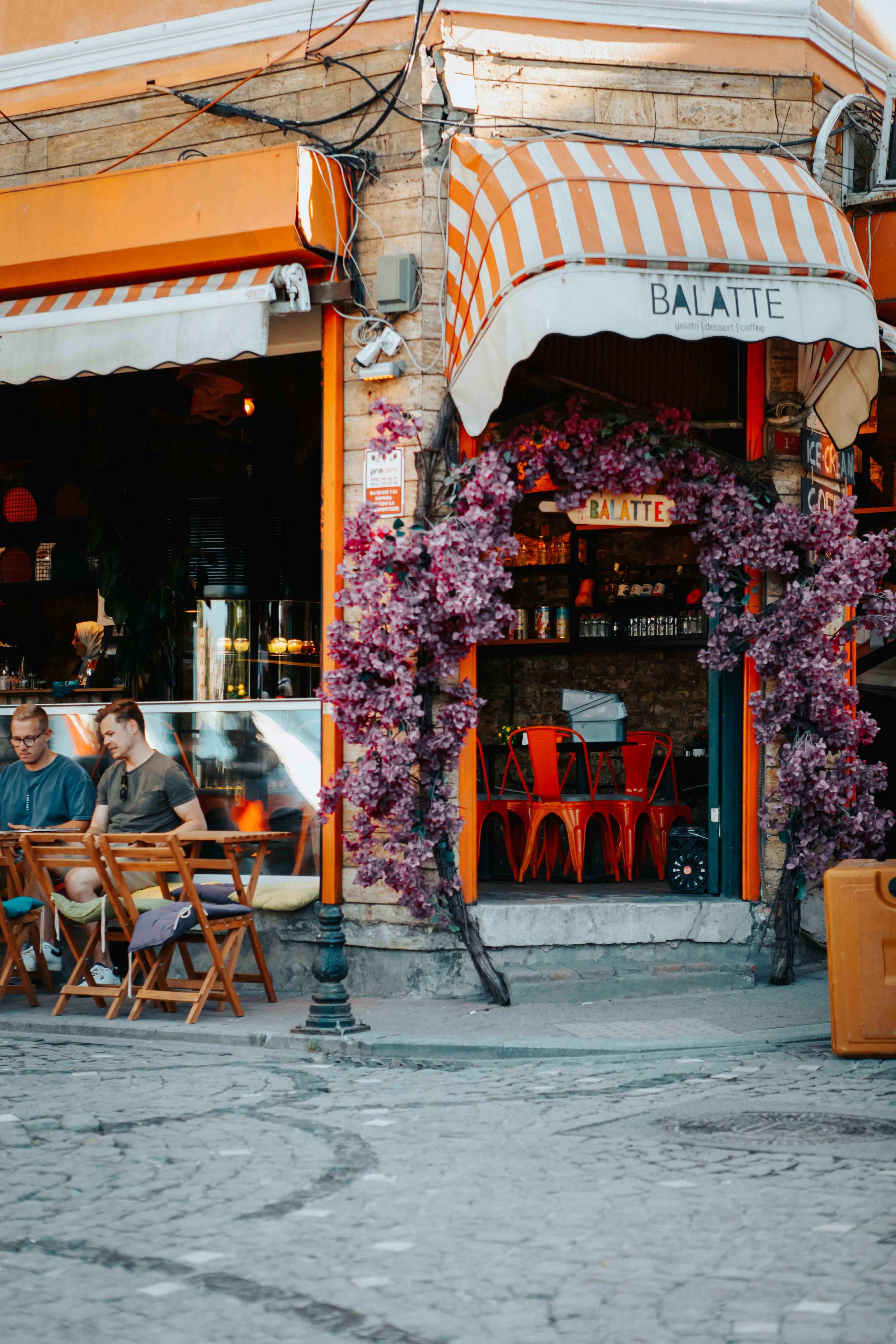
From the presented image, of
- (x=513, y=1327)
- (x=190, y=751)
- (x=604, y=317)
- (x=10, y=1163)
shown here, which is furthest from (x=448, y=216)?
(x=513, y=1327)

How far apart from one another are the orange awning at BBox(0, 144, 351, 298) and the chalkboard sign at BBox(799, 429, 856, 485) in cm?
315

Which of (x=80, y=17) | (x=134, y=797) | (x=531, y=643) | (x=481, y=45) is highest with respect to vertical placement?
(x=80, y=17)

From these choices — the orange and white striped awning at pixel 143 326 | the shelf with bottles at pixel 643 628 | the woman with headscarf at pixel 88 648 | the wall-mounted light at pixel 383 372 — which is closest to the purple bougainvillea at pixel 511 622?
the wall-mounted light at pixel 383 372

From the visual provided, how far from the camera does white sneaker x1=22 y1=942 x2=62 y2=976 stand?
9.09m

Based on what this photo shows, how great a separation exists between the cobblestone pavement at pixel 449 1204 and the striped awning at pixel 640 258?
12.5 feet

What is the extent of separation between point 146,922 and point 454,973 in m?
1.83

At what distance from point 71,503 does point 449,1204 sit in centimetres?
948

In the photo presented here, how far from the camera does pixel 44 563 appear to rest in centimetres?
1315

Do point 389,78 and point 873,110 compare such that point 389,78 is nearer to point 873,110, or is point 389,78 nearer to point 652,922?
point 873,110

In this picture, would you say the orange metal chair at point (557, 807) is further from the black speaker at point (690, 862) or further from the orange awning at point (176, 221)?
the orange awning at point (176, 221)

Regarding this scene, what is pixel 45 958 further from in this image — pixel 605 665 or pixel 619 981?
pixel 605 665

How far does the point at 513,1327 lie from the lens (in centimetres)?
352

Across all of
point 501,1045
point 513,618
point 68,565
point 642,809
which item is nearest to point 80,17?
point 68,565

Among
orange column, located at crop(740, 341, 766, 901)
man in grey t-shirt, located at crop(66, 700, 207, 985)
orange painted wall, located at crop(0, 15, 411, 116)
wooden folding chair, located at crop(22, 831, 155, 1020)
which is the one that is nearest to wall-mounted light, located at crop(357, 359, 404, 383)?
orange painted wall, located at crop(0, 15, 411, 116)
